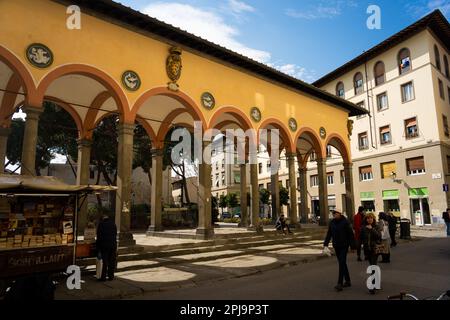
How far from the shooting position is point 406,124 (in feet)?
88.2

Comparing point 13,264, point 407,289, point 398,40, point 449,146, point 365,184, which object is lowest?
point 407,289

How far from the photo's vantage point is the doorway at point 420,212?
25.3m

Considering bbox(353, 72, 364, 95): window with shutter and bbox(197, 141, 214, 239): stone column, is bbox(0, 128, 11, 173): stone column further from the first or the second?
bbox(353, 72, 364, 95): window with shutter

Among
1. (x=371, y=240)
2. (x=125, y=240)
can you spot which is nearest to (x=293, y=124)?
(x=371, y=240)

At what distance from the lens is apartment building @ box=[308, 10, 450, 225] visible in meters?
24.8

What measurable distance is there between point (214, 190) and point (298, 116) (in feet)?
130

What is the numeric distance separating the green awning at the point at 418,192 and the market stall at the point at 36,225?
81.8 feet

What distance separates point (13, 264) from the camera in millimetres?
6414

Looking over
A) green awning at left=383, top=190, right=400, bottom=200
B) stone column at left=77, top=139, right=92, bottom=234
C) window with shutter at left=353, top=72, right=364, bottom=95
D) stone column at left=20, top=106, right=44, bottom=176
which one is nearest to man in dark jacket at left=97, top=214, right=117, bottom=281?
stone column at left=20, top=106, right=44, bottom=176

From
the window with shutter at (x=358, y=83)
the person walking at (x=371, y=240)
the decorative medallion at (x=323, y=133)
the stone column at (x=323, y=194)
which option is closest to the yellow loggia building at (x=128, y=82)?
the stone column at (x=323, y=194)

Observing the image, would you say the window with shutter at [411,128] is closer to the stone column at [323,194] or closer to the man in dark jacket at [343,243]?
the stone column at [323,194]

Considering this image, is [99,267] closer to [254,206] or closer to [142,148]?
[254,206]
